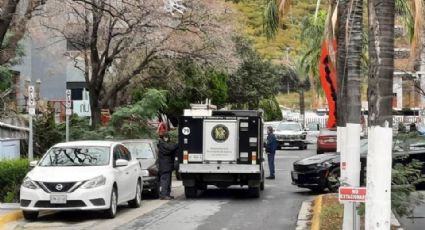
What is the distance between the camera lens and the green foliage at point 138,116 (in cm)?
2577

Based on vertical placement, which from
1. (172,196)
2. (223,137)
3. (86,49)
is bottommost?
(172,196)

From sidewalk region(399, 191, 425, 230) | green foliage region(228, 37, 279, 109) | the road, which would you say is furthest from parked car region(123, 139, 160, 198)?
green foliage region(228, 37, 279, 109)

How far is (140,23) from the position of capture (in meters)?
24.2

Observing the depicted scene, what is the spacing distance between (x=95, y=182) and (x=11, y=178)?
311 cm

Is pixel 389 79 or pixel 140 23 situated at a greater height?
pixel 140 23

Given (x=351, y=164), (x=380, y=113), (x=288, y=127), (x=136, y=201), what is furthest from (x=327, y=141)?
(x=380, y=113)

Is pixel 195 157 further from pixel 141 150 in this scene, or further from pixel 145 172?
pixel 141 150

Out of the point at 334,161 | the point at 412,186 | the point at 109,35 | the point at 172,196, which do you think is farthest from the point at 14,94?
the point at 412,186

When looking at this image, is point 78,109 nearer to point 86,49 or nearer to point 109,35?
point 86,49

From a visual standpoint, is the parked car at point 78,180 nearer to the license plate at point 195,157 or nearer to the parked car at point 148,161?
the parked car at point 148,161

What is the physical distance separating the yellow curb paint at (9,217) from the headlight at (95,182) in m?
1.63

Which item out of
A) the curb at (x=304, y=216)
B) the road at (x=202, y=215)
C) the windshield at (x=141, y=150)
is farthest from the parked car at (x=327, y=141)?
the curb at (x=304, y=216)

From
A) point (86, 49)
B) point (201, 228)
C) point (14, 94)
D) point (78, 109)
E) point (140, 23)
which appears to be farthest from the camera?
point (78, 109)

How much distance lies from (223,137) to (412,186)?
26.5 ft
